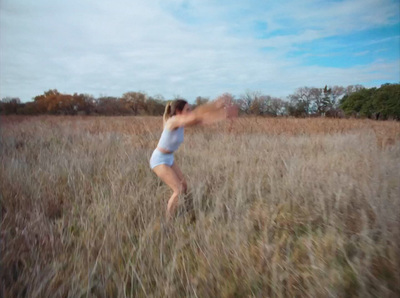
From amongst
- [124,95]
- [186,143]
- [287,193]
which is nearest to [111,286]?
[287,193]

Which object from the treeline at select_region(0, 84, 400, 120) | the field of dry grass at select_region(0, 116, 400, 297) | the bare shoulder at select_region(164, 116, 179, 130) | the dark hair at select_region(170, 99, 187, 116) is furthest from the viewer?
the treeline at select_region(0, 84, 400, 120)

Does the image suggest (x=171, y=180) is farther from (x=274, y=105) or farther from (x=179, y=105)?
(x=274, y=105)

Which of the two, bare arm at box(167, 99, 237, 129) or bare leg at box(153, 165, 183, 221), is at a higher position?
bare arm at box(167, 99, 237, 129)

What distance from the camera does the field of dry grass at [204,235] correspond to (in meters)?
1.57

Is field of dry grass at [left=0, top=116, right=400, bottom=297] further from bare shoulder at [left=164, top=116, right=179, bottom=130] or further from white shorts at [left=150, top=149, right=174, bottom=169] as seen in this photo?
bare shoulder at [left=164, top=116, right=179, bottom=130]

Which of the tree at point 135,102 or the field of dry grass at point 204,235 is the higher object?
the tree at point 135,102

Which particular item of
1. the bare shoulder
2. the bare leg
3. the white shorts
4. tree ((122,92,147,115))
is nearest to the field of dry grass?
the bare leg

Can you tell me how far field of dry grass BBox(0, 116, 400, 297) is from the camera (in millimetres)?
1573

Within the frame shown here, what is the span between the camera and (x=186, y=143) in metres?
6.33

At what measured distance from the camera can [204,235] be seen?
2.04 m

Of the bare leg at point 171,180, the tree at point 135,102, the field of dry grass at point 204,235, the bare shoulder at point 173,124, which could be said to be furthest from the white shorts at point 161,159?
the tree at point 135,102

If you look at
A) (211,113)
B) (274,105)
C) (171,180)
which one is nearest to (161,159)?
(171,180)

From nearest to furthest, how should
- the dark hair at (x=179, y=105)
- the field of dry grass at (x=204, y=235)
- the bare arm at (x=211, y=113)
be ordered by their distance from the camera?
1. the field of dry grass at (x=204, y=235)
2. the bare arm at (x=211, y=113)
3. the dark hair at (x=179, y=105)

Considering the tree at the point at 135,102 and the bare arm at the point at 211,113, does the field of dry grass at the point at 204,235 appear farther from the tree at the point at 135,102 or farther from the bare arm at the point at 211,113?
the tree at the point at 135,102
